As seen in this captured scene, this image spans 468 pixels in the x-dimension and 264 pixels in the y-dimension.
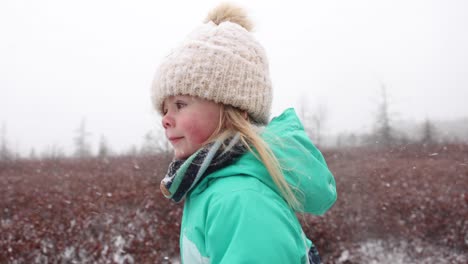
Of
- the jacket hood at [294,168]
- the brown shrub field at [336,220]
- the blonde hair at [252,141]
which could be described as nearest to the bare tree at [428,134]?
the brown shrub field at [336,220]

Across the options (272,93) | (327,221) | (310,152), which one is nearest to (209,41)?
(272,93)

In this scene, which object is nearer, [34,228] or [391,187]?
[34,228]

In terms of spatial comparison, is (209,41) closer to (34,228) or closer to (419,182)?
(34,228)

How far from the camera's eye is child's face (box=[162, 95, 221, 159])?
3.74ft

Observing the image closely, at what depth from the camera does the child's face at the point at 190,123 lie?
3.74 ft

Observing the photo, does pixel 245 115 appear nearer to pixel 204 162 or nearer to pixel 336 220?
pixel 204 162

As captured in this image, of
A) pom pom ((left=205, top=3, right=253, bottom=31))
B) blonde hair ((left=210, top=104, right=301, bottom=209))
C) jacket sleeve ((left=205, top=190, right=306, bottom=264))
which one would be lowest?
jacket sleeve ((left=205, top=190, right=306, bottom=264))

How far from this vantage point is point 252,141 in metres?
1.10

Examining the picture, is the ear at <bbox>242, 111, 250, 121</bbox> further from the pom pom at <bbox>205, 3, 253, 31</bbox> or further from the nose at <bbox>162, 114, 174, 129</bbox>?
the pom pom at <bbox>205, 3, 253, 31</bbox>

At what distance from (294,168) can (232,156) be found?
0.19 meters

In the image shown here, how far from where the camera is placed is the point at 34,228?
4.48 metres

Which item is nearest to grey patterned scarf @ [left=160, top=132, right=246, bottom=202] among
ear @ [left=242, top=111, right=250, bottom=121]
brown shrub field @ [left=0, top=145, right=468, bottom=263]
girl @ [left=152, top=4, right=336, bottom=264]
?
girl @ [left=152, top=4, right=336, bottom=264]

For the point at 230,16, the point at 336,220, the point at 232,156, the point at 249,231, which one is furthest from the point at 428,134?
the point at 249,231

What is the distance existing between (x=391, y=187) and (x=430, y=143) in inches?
91.7
